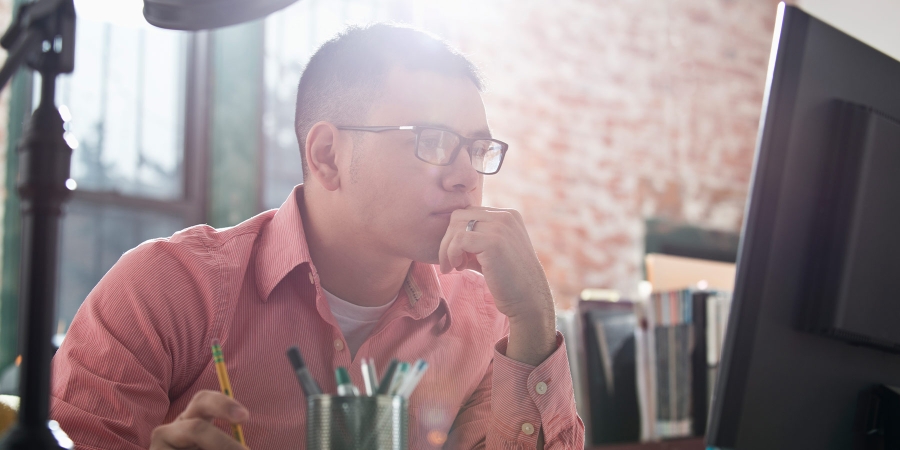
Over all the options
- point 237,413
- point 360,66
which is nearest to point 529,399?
point 237,413

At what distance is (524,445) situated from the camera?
3.94ft

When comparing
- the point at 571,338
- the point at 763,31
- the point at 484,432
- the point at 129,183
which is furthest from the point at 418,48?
the point at 763,31

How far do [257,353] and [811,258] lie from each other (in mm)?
809

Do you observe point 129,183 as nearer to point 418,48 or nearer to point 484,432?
point 418,48

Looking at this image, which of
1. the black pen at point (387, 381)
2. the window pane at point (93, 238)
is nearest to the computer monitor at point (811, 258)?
the black pen at point (387, 381)

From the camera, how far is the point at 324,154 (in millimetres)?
1455

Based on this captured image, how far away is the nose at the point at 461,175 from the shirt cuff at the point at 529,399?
0.31 m

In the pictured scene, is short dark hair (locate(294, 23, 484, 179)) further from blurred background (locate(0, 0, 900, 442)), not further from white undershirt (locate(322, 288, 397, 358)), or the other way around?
blurred background (locate(0, 0, 900, 442))

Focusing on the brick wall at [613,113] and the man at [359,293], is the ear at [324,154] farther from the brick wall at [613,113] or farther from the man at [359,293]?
the brick wall at [613,113]

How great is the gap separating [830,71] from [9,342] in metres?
2.57

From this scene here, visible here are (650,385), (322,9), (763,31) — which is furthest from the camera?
(763,31)

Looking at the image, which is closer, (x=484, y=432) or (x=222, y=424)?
(x=222, y=424)

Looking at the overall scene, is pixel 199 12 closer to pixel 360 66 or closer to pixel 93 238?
pixel 360 66

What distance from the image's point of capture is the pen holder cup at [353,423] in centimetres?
73
